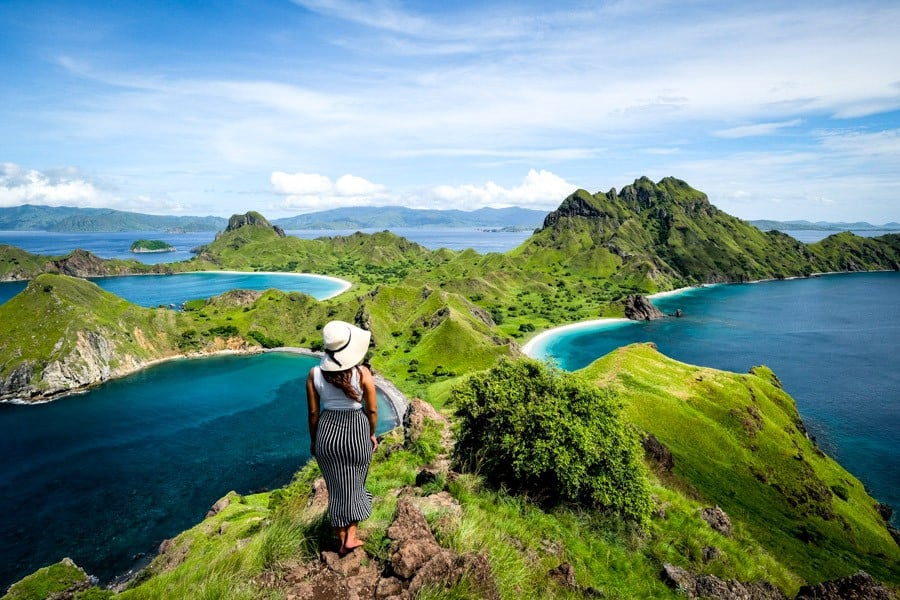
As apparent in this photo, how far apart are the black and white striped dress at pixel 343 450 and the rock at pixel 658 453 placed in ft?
159

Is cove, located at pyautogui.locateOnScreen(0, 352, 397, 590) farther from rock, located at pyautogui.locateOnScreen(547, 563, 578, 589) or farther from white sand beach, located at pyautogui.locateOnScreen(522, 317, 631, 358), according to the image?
white sand beach, located at pyautogui.locateOnScreen(522, 317, 631, 358)

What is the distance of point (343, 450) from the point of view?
1012 centimetres

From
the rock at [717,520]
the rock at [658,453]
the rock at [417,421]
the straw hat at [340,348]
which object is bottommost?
the rock at [658,453]

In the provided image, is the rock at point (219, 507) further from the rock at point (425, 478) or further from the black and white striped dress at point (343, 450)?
the black and white striped dress at point (343, 450)

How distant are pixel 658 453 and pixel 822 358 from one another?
12301 centimetres

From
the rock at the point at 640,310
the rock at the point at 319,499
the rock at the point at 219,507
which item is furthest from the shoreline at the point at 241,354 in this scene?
the rock at the point at 640,310

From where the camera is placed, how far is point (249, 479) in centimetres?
6988

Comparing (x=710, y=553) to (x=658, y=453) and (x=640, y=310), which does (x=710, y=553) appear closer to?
(x=658, y=453)

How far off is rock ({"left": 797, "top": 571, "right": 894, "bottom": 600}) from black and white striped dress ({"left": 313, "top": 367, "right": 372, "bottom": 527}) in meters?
26.0

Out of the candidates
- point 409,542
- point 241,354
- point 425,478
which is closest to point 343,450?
point 409,542

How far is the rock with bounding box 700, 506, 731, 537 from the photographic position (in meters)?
36.2

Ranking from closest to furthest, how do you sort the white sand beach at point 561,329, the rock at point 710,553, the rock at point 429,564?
the rock at point 429,564 < the rock at point 710,553 < the white sand beach at point 561,329

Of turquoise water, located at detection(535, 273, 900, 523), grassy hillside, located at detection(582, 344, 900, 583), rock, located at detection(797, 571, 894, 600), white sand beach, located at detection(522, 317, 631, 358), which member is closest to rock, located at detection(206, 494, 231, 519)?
grassy hillside, located at detection(582, 344, 900, 583)

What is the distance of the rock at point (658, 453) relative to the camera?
167 ft
